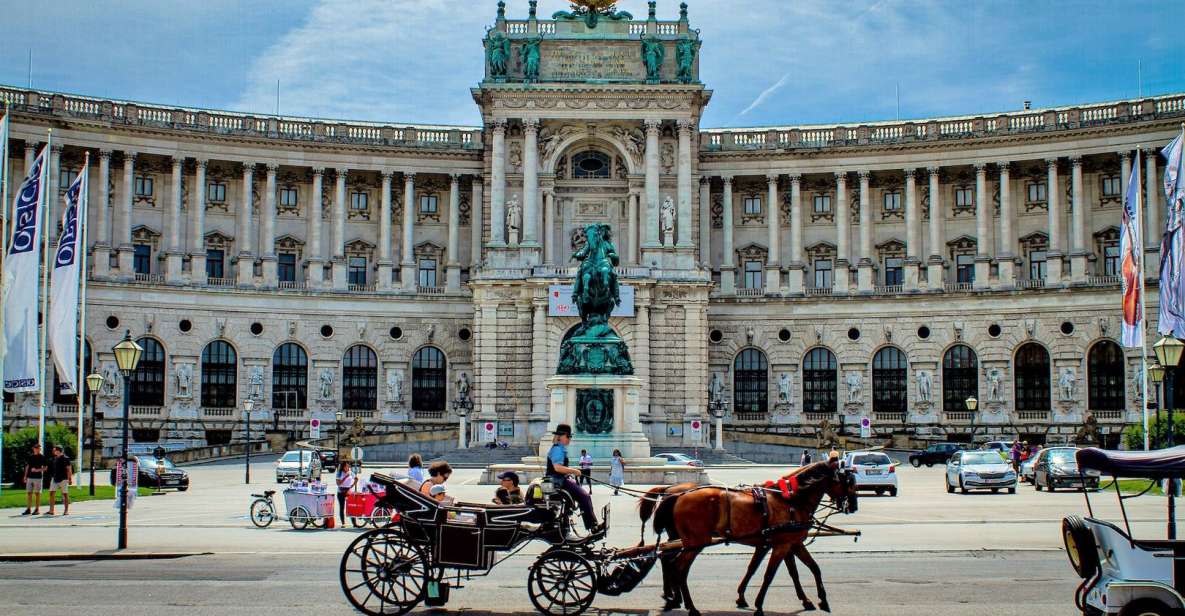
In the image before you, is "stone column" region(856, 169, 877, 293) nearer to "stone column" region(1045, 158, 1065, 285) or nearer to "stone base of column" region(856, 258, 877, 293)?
"stone base of column" region(856, 258, 877, 293)

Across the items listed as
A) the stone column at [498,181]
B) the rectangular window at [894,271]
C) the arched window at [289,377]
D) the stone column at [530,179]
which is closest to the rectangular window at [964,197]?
the rectangular window at [894,271]

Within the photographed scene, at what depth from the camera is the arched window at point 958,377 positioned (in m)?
77.0

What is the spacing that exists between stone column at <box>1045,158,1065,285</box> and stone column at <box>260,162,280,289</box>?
1756 inches

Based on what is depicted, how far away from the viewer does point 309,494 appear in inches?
1217

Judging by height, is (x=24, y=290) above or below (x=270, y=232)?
below

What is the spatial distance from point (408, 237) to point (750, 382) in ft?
73.7

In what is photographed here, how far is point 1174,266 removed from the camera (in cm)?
3584

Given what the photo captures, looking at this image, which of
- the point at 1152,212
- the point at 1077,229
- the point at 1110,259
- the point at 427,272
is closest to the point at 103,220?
the point at 427,272

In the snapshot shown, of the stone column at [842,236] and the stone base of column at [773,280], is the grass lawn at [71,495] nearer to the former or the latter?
the stone base of column at [773,280]

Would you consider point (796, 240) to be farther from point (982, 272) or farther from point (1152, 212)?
point (1152, 212)

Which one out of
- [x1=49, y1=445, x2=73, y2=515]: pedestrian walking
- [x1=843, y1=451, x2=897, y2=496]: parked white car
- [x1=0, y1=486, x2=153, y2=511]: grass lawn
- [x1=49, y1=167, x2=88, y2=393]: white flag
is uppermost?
[x1=49, y1=167, x2=88, y2=393]: white flag

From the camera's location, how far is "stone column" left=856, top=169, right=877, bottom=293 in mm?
79812

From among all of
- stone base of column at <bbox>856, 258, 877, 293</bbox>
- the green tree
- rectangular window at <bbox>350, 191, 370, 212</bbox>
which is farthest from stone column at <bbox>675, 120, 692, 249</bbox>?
the green tree

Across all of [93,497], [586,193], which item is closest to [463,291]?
[586,193]
